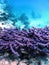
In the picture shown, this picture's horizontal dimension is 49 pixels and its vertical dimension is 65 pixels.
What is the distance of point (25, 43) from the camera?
10.9 feet

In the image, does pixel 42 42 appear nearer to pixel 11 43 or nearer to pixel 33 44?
pixel 33 44

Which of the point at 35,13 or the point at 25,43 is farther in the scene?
the point at 35,13

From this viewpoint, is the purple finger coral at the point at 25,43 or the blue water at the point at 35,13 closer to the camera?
the purple finger coral at the point at 25,43

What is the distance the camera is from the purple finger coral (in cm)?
323

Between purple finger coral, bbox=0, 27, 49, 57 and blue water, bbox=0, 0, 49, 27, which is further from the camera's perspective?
blue water, bbox=0, 0, 49, 27

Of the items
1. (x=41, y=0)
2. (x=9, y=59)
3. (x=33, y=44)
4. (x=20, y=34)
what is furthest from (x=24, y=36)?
(x=41, y=0)

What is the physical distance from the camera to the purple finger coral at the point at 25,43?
3.23 meters

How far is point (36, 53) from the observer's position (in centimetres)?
323

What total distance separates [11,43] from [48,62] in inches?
33.8

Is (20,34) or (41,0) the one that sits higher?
(41,0)

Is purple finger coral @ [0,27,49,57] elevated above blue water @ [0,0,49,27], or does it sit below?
below

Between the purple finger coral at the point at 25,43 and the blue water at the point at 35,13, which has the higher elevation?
the blue water at the point at 35,13

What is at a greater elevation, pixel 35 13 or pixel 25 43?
pixel 35 13

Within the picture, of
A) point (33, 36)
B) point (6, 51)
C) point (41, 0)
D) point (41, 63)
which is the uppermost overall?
point (41, 0)
